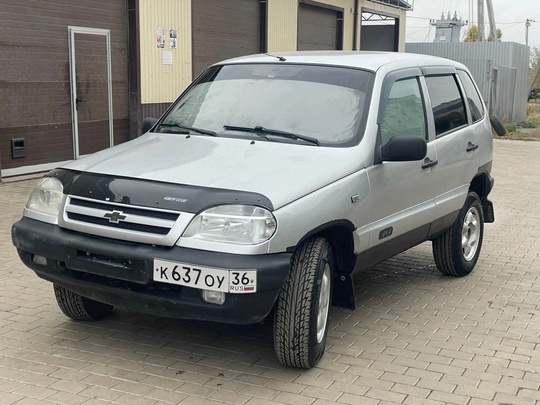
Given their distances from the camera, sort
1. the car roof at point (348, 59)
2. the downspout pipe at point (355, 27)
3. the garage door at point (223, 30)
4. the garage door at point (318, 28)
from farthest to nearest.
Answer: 1. the downspout pipe at point (355, 27)
2. the garage door at point (318, 28)
3. the garage door at point (223, 30)
4. the car roof at point (348, 59)

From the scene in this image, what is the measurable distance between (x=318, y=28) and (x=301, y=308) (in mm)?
18246

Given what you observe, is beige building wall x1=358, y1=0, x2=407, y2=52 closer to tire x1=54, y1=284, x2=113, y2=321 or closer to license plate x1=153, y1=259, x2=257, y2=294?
tire x1=54, y1=284, x2=113, y2=321

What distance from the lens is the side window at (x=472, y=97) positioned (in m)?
6.87

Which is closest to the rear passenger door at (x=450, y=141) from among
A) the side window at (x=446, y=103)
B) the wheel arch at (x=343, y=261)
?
the side window at (x=446, y=103)

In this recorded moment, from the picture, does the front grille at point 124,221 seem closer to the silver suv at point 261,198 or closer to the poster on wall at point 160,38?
the silver suv at point 261,198

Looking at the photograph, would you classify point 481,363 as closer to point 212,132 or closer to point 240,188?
point 240,188

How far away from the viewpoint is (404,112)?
18.4 feet

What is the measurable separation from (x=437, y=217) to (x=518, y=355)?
4.68ft

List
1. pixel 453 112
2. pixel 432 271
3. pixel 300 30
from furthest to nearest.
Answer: pixel 300 30 < pixel 432 271 < pixel 453 112

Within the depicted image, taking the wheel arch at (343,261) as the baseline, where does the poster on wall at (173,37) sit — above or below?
above

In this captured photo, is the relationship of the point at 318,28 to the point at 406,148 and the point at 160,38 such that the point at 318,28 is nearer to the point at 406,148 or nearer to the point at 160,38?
the point at 160,38

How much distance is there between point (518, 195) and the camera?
Result: 38.8ft

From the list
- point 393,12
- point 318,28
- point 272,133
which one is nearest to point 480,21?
point 393,12

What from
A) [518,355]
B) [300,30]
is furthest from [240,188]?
[300,30]
